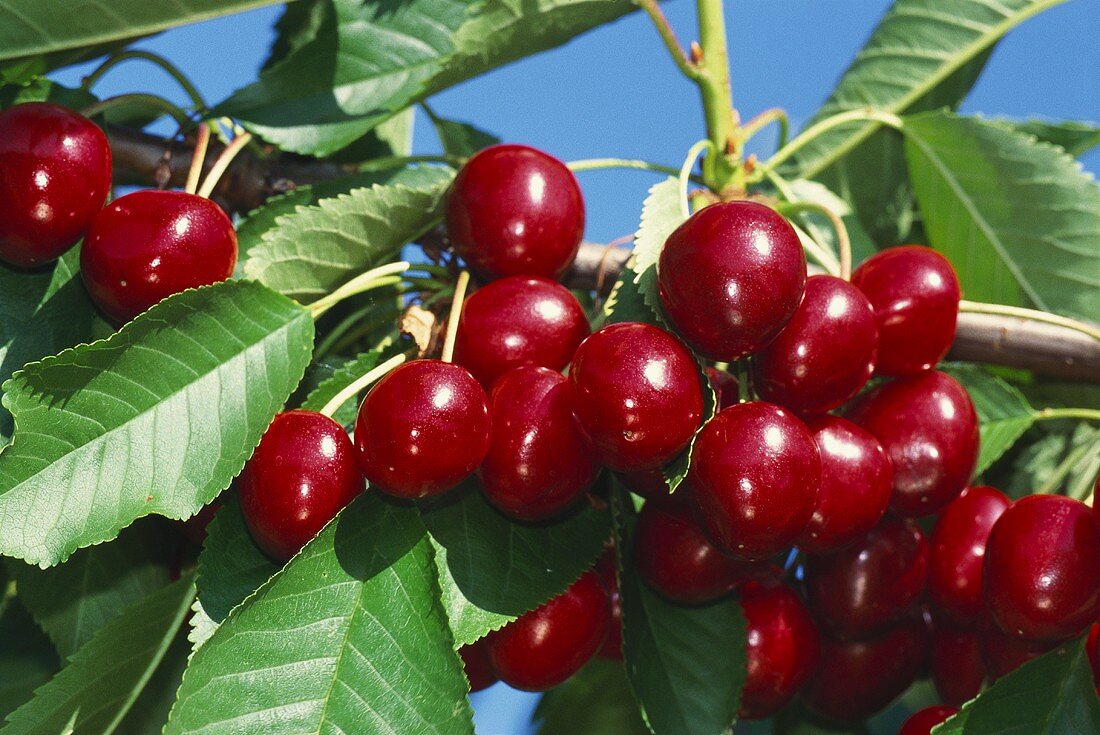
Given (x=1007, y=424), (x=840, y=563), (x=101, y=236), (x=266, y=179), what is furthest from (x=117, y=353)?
(x=1007, y=424)

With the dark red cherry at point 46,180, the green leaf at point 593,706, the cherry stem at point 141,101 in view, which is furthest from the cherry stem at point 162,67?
the green leaf at point 593,706

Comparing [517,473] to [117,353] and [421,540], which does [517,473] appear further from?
[117,353]

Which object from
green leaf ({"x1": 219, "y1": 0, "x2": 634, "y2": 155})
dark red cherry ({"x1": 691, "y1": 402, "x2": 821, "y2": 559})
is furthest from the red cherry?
green leaf ({"x1": 219, "y1": 0, "x2": 634, "y2": 155})

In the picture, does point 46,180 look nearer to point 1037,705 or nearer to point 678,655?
point 678,655

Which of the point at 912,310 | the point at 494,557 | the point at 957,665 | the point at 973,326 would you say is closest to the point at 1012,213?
the point at 973,326

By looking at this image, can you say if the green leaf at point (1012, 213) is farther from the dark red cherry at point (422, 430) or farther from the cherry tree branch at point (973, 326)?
the dark red cherry at point (422, 430)

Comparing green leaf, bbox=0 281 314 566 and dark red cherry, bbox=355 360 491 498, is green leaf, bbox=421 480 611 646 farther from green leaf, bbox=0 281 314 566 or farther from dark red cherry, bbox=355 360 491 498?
green leaf, bbox=0 281 314 566
